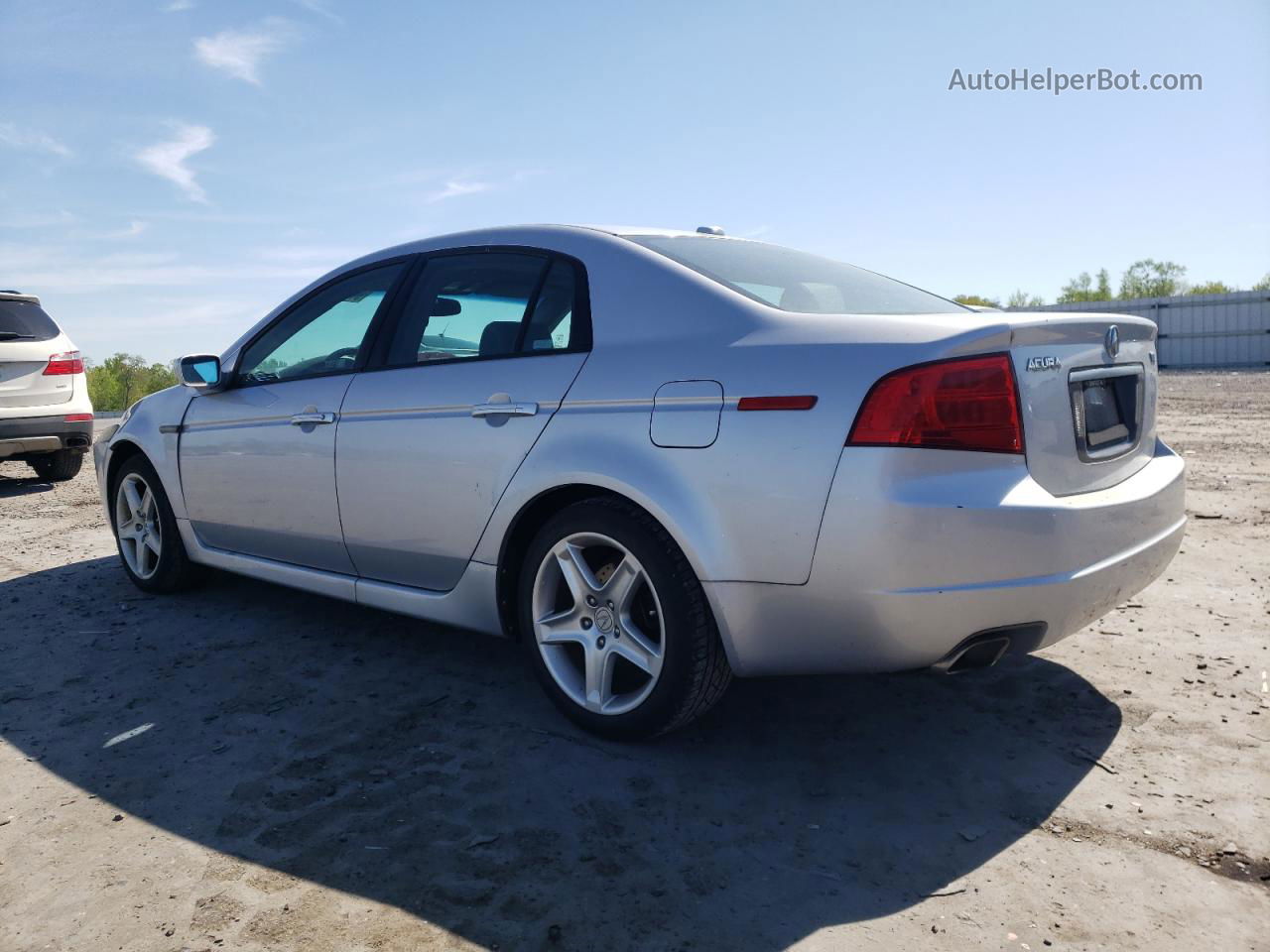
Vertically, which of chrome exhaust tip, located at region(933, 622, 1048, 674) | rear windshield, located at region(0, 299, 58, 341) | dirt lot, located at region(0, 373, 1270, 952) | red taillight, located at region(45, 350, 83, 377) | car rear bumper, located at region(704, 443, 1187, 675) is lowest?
dirt lot, located at region(0, 373, 1270, 952)

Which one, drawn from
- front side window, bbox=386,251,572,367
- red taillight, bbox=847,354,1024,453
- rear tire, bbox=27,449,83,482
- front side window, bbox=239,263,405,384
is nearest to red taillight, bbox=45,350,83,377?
rear tire, bbox=27,449,83,482

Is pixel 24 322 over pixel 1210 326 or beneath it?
over

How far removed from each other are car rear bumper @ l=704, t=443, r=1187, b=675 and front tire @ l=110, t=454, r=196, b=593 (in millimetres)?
3287

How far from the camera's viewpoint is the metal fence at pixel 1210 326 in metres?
29.2

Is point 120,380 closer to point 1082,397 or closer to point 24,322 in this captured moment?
point 24,322

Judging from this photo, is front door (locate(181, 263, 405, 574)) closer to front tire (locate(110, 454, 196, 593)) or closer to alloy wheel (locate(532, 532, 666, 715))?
front tire (locate(110, 454, 196, 593))

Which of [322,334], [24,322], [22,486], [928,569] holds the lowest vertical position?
[22,486]

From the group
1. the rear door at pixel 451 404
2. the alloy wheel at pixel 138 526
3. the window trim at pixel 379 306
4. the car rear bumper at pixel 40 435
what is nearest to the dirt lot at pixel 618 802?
the rear door at pixel 451 404

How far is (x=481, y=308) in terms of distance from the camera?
3395mm

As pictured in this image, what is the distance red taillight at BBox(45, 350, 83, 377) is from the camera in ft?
29.2

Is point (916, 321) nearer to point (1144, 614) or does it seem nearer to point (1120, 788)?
point (1120, 788)

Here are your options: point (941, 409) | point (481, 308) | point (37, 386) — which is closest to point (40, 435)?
point (37, 386)

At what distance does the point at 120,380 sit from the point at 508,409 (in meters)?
31.5

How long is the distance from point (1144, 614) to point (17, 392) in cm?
901
